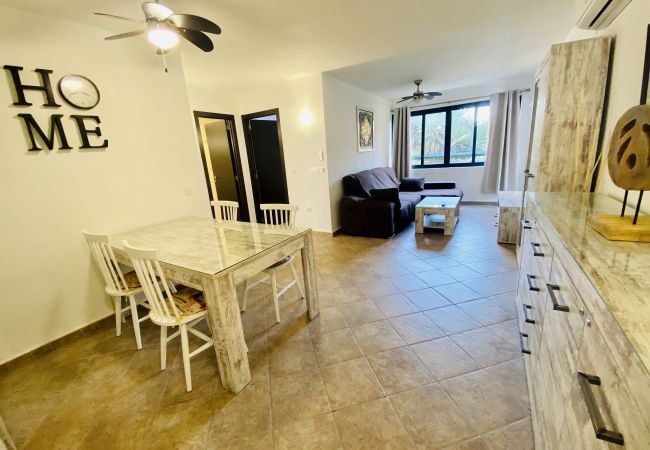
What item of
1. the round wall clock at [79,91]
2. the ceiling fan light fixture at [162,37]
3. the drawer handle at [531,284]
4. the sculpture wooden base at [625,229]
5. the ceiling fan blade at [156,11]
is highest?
the ceiling fan blade at [156,11]

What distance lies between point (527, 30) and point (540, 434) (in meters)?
3.68

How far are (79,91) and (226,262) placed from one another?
2014 millimetres

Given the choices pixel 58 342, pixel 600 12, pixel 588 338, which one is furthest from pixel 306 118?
pixel 588 338

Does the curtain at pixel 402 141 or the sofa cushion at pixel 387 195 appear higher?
the curtain at pixel 402 141

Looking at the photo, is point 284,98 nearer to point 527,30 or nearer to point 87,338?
point 527,30

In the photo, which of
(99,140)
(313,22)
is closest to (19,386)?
(99,140)

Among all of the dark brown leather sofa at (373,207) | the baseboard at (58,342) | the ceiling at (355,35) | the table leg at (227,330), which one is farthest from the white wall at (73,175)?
the dark brown leather sofa at (373,207)

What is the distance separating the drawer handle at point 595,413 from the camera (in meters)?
0.50

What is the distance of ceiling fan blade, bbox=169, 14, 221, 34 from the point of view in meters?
1.64

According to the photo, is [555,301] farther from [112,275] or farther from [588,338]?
[112,275]

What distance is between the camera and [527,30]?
2857 millimetres

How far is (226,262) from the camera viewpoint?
1.51 metres

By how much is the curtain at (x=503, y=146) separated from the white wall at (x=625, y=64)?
407 centimetres

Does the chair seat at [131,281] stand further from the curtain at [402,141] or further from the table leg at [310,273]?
the curtain at [402,141]
